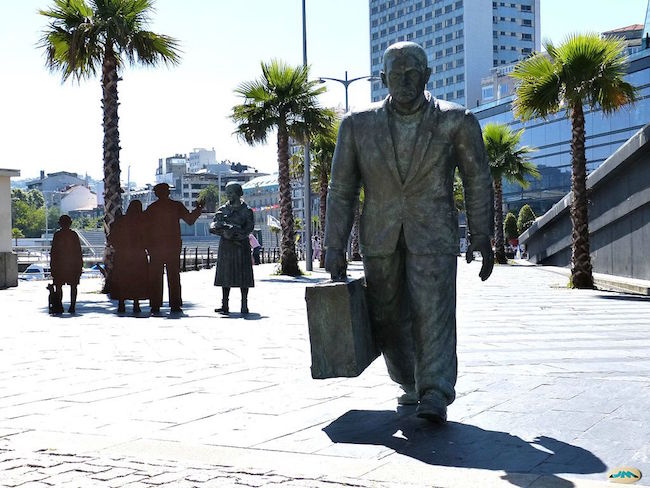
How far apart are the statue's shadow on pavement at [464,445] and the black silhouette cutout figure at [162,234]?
8585mm

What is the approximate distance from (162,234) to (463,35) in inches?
5183

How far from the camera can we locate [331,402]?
5727 millimetres

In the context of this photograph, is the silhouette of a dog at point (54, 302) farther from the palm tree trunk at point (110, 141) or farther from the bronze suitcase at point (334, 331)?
the bronze suitcase at point (334, 331)

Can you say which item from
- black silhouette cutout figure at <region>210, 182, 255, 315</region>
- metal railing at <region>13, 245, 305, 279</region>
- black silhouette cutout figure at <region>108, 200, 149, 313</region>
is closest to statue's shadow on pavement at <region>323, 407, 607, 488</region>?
black silhouette cutout figure at <region>210, 182, 255, 315</region>

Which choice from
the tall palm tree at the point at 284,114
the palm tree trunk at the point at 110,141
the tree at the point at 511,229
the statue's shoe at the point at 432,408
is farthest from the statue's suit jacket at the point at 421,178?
the tree at the point at 511,229

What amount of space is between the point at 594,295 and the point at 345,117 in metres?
13.7

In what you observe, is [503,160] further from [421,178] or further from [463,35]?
[463,35]

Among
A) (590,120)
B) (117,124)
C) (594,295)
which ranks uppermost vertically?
(590,120)

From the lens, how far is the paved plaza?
13.1 ft

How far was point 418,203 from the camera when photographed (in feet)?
16.1

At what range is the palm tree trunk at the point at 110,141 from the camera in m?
19.0

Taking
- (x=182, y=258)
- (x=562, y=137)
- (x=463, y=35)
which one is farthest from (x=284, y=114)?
(x=463, y=35)

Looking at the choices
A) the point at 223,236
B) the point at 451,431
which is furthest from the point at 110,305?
the point at 451,431

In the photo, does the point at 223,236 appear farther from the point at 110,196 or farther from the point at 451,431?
the point at 451,431
